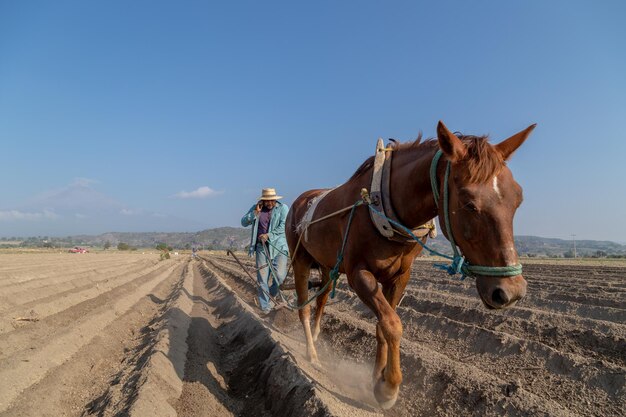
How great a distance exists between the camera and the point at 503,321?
21.6 feet

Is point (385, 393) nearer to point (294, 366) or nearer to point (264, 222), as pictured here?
point (294, 366)

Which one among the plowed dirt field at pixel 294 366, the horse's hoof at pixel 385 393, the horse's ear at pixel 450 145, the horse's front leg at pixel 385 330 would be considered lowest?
the plowed dirt field at pixel 294 366

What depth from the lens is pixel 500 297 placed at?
2.34 m

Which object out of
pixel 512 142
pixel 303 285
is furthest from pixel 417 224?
pixel 303 285

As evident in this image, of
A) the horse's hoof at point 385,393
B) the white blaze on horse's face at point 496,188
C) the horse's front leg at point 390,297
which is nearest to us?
the white blaze on horse's face at point 496,188

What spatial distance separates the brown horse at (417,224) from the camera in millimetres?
2420

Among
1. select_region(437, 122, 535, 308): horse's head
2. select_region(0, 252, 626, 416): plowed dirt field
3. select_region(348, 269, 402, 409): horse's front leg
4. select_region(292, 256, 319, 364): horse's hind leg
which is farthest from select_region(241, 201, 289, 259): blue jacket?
select_region(437, 122, 535, 308): horse's head

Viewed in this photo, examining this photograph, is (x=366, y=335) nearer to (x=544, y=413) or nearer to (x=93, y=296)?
(x=544, y=413)

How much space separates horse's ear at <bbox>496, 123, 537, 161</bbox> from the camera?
268 cm

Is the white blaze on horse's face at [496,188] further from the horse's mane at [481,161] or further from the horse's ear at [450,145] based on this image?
the horse's ear at [450,145]

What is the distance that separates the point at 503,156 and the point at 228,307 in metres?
8.11

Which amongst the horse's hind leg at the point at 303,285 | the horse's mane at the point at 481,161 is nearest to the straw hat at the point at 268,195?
the horse's hind leg at the point at 303,285

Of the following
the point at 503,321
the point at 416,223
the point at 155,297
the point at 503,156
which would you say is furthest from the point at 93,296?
the point at 503,156

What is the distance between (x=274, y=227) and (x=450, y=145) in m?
4.96
